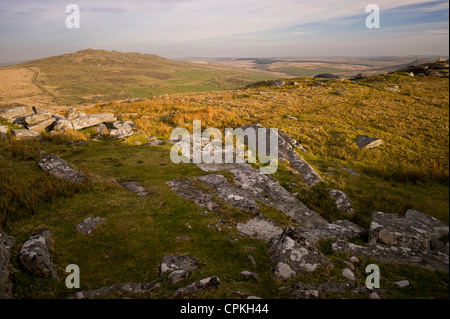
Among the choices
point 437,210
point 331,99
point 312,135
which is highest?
point 331,99

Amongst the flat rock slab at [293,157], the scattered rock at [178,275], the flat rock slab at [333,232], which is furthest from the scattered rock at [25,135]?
the flat rock slab at [333,232]

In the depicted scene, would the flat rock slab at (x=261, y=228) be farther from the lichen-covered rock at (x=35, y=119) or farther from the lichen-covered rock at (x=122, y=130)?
the lichen-covered rock at (x=35, y=119)

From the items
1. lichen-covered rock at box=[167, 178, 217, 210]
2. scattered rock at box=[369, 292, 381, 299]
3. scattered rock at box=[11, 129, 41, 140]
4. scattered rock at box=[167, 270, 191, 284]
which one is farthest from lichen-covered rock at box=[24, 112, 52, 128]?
scattered rock at box=[369, 292, 381, 299]

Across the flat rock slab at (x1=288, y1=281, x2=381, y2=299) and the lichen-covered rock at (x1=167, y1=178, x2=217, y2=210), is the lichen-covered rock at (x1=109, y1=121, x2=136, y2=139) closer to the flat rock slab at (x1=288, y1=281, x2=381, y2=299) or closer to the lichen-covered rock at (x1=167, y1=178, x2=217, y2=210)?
the lichen-covered rock at (x1=167, y1=178, x2=217, y2=210)

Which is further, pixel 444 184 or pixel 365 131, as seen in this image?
pixel 365 131

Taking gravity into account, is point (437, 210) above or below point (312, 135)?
below

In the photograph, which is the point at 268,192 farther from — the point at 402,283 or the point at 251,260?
the point at 402,283
